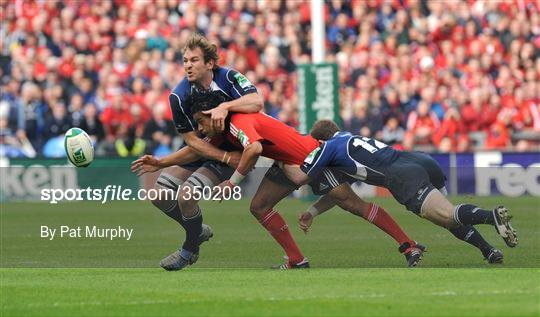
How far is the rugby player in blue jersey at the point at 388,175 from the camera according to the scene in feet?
43.4

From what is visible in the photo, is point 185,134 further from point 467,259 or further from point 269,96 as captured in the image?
point 269,96

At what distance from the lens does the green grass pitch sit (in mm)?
10242

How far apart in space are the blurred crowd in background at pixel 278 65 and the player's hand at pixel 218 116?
44.7ft

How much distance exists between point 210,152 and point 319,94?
1220cm

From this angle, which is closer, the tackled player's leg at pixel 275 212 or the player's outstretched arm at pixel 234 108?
the player's outstretched arm at pixel 234 108

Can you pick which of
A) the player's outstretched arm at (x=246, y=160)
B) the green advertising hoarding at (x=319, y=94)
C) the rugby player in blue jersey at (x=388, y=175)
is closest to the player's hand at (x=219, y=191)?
the rugby player in blue jersey at (x=388, y=175)

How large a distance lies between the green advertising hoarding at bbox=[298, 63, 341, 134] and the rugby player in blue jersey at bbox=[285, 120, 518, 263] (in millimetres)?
11585

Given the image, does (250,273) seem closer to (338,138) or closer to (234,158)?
(234,158)

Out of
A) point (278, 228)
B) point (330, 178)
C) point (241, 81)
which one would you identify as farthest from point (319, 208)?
point (241, 81)

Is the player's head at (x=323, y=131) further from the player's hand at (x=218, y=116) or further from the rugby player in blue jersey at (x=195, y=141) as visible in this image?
the player's hand at (x=218, y=116)

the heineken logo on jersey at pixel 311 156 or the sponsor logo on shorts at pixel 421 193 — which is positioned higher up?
the heineken logo on jersey at pixel 311 156

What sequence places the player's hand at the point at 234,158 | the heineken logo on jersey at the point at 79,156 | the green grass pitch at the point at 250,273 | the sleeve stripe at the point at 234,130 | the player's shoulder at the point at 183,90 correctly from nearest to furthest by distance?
1. the green grass pitch at the point at 250,273
2. the sleeve stripe at the point at 234,130
3. the player's shoulder at the point at 183,90
4. the player's hand at the point at 234,158
5. the heineken logo on jersey at the point at 79,156

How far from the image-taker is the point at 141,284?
11.8m

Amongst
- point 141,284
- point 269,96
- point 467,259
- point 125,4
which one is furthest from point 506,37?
point 141,284
